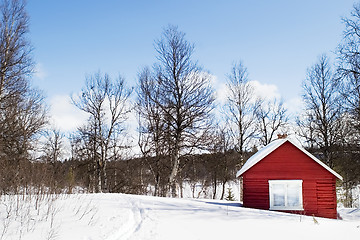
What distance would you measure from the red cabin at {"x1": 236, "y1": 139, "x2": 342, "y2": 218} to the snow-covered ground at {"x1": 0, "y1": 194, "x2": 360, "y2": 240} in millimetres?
4919

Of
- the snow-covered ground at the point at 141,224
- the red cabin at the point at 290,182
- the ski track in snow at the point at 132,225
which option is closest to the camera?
the snow-covered ground at the point at 141,224

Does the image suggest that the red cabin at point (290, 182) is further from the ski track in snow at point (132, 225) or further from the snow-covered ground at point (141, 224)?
the ski track in snow at point (132, 225)

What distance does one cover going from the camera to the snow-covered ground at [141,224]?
693cm

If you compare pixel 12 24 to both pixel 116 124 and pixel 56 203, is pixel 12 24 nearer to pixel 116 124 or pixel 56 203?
pixel 116 124

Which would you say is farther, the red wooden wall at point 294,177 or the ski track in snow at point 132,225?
the red wooden wall at point 294,177

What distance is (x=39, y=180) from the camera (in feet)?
30.5

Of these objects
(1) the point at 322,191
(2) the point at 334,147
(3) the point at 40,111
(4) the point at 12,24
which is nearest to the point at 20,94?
(4) the point at 12,24

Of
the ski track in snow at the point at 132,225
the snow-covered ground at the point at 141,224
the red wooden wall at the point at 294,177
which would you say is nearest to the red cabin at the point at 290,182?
the red wooden wall at the point at 294,177

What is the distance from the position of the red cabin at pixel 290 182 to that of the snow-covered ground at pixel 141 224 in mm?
4919

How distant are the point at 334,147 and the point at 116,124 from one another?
1855 cm

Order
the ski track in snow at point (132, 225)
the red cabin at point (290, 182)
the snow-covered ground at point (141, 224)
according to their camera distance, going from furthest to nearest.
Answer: the red cabin at point (290, 182)
the ski track in snow at point (132, 225)
the snow-covered ground at point (141, 224)

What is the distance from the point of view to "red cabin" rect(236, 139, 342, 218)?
50.3ft

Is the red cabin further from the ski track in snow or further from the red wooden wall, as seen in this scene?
the ski track in snow

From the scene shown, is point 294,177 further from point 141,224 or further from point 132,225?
point 132,225
